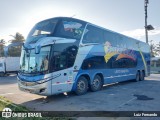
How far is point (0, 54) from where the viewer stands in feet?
200

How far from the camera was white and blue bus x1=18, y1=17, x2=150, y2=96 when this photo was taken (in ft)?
33.2

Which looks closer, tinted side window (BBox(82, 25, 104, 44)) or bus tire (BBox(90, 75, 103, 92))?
tinted side window (BBox(82, 25, 104, 44))

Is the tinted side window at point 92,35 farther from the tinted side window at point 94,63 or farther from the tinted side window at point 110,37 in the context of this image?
the tinted side window at point 94,63

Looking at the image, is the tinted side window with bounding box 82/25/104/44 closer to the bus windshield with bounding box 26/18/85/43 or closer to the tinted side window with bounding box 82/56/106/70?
the bus windshield with bounding box 26/18/85/43

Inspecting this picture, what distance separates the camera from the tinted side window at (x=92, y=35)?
12.5m

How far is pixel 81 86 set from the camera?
1207 centimetres

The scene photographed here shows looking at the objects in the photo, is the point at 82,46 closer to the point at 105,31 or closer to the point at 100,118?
the point at 105,31

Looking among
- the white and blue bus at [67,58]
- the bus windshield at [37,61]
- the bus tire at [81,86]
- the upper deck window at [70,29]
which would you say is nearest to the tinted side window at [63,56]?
the white and blue bus at [67,58]

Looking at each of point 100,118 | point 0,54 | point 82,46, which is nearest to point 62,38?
point 82,46

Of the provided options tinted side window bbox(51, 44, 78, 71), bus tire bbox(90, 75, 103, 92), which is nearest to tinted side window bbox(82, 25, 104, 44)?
tinted side window bbox(51, 44, 78, 71)

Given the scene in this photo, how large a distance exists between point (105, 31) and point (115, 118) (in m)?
8.27

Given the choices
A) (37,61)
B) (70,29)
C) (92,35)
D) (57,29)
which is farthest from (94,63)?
(37,61)

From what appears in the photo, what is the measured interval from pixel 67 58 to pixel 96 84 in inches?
135

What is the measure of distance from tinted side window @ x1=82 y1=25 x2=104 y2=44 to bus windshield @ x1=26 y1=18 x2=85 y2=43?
1.63 ft
